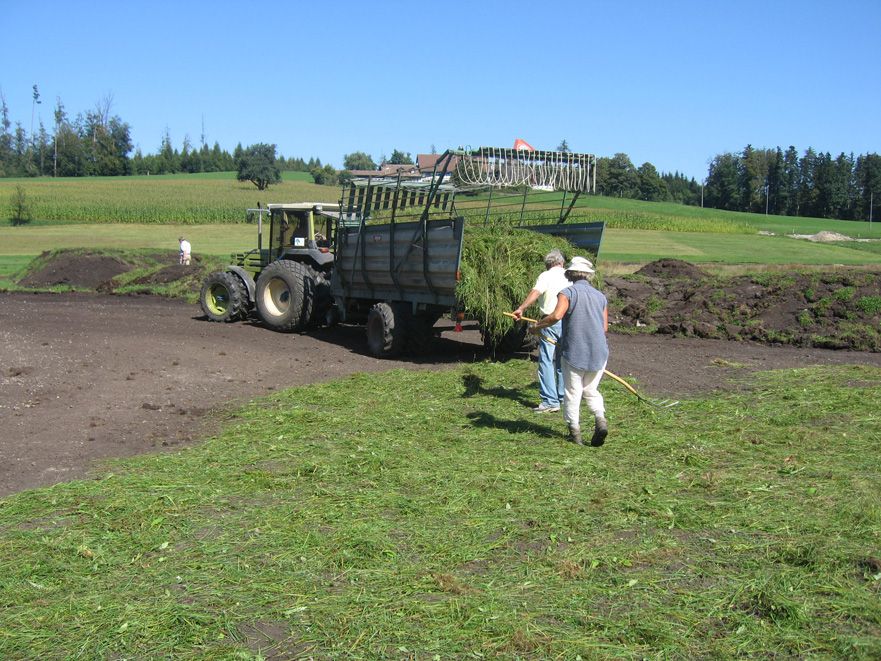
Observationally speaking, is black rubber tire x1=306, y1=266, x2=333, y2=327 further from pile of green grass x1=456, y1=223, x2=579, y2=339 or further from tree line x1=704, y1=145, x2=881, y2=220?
tree line x1=704, y1=145, x2=881, y2=220

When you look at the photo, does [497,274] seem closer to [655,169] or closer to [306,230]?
[306,230]

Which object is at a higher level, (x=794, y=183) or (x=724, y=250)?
(x=794, y=183)

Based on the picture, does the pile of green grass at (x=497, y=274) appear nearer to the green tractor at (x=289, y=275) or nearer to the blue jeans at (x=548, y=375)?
the blue jeans at (x=548, y=375)

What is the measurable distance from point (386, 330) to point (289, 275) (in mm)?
3256

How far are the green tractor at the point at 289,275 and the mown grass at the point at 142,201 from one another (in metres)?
46.4

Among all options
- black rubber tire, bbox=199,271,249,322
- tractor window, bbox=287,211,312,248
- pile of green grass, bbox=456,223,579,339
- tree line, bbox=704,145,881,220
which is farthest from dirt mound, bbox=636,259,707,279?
tree line, bbox=704,145,881,220

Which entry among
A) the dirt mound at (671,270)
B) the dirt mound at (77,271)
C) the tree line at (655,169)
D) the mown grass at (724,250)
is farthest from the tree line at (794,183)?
the dirt mound at (77,271)

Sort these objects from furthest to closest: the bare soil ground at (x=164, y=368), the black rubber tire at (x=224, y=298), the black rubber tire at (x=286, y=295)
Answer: the black rubber tire at (x=224, y=298) < the black rubber tire at (x=286, y=295) < the bare soil ground at (x=164, y=368)

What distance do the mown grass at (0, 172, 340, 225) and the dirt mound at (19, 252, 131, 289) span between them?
34615mm

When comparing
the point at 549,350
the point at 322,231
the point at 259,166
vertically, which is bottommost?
the point at 549,350

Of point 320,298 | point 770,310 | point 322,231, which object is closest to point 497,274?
point 320,298

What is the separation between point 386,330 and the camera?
13.4 meters

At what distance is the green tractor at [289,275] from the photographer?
618 inches

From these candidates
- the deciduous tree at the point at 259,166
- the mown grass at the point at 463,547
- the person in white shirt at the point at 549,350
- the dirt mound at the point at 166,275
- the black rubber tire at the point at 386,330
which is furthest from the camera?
the deciduous tree at the point at 259,166
